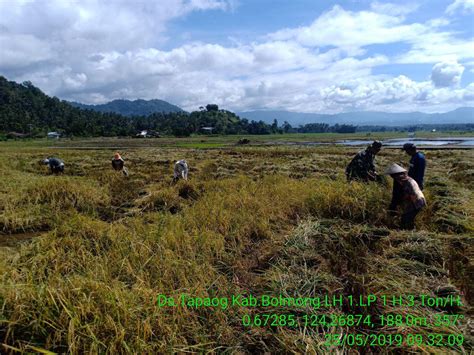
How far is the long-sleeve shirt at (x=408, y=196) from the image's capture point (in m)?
3.49

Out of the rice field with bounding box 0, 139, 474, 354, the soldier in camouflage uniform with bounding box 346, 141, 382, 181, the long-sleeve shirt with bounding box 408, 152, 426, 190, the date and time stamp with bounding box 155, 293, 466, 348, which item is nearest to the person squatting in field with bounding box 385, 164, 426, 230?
the rice field with bounding box 0, 139, 474, 354

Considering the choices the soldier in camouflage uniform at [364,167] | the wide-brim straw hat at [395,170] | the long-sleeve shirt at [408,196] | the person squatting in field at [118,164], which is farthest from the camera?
the person squatting in field at [118,164]

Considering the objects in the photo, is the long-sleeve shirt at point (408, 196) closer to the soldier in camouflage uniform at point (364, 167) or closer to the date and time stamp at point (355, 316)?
the date and time stamp at point (355, 316)

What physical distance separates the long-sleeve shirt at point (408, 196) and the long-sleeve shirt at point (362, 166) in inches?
67.5

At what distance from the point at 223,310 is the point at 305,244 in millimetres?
1452

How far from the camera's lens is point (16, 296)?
6.53 ft

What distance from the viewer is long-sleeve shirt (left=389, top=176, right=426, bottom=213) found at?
11.5 feet

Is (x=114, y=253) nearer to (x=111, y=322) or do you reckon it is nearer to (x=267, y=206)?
(x=111, y=322)

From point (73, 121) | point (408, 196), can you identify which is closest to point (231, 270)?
point (408, 196)

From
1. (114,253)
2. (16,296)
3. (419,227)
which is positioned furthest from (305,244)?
(16,296)

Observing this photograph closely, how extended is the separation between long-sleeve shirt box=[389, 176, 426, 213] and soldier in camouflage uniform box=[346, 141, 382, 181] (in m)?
1.63

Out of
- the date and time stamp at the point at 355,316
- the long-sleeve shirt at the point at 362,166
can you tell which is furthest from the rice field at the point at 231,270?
the long-sleeve shirt at the point at 362,166

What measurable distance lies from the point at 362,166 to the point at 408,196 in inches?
92.7

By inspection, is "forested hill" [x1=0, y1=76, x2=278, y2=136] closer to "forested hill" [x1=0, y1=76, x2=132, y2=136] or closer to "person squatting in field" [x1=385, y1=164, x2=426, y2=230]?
"forested hill" [x1=0, y1=76, x2=132, y2=136]
